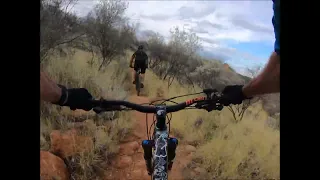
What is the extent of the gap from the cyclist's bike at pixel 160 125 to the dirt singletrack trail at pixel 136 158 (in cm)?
4

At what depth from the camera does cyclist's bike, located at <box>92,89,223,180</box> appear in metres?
2.09

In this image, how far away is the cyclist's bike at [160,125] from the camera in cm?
209

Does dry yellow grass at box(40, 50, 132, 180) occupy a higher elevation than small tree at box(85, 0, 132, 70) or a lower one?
lower

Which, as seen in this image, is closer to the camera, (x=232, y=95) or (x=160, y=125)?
(x=160, y=125)

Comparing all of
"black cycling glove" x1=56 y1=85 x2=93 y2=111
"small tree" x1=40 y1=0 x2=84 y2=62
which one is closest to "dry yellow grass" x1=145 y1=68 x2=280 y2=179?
"black cycling glove" x1=56 y1=85 x2=93 y2=111

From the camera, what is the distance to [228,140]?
7.40 ft

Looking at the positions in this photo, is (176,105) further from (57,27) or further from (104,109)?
(57,27)

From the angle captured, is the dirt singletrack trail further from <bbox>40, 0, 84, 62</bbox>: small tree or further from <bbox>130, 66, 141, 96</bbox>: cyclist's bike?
<bbox>40, 0, 84, 62</bbox>: small tree

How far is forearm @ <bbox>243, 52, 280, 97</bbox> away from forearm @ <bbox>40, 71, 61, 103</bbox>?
106 cm

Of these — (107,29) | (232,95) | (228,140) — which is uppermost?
(107,29)

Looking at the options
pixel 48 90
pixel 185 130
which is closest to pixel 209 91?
pixel 185 130

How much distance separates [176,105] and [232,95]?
335 millimetres
